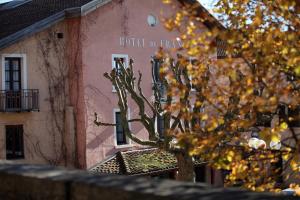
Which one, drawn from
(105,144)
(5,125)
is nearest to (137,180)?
(5,125)

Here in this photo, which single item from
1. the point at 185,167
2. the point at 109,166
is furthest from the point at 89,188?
the point at 109,166

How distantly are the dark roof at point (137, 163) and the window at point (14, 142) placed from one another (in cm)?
297

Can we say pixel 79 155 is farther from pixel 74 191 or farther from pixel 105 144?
pixel 74 191

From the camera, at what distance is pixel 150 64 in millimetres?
25359

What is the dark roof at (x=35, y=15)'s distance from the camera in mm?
21858

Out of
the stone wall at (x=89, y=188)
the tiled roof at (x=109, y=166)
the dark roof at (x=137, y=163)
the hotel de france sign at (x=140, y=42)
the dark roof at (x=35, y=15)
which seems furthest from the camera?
the hotel de france sign at (x=140, y=42)

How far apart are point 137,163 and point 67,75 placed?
15.5 ft

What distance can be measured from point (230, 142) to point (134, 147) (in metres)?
18.4

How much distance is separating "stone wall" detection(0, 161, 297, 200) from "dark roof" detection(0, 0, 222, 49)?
16759 mm

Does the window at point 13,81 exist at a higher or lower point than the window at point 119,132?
higher

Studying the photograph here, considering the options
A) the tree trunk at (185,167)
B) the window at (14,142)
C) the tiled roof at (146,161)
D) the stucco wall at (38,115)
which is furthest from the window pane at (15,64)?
the tree trunk at (185,167)

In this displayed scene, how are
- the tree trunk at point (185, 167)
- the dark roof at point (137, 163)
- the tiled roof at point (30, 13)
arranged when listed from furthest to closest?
the tiled roof at point (30, 13) → the dark roof at point (137, 163) → the tree trunk at point (185, 167)

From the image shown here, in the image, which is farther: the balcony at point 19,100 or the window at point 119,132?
the window at point 119,132

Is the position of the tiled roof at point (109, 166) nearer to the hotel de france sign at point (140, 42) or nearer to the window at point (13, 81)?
the window at point (13, 81)
